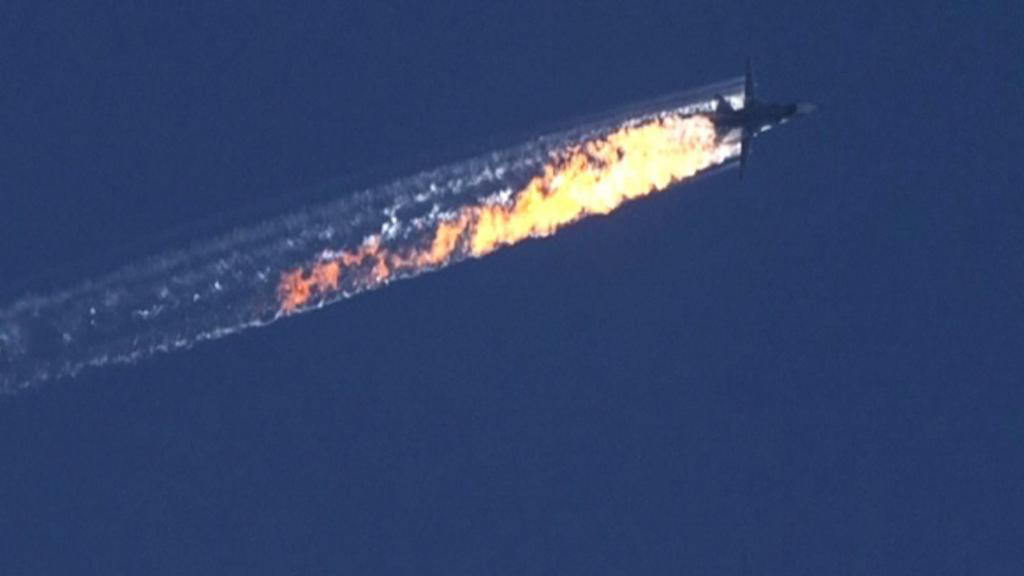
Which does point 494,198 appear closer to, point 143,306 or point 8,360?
point 143,306

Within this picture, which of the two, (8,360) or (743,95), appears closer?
(8,360)

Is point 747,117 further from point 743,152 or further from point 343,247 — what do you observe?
point 343,247

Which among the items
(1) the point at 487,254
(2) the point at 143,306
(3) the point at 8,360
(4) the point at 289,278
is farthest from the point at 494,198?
(3) the point at 8,360

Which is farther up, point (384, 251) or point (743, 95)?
point (743, 95)

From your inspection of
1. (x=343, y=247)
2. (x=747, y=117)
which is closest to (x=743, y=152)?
(x=747, y=117)
